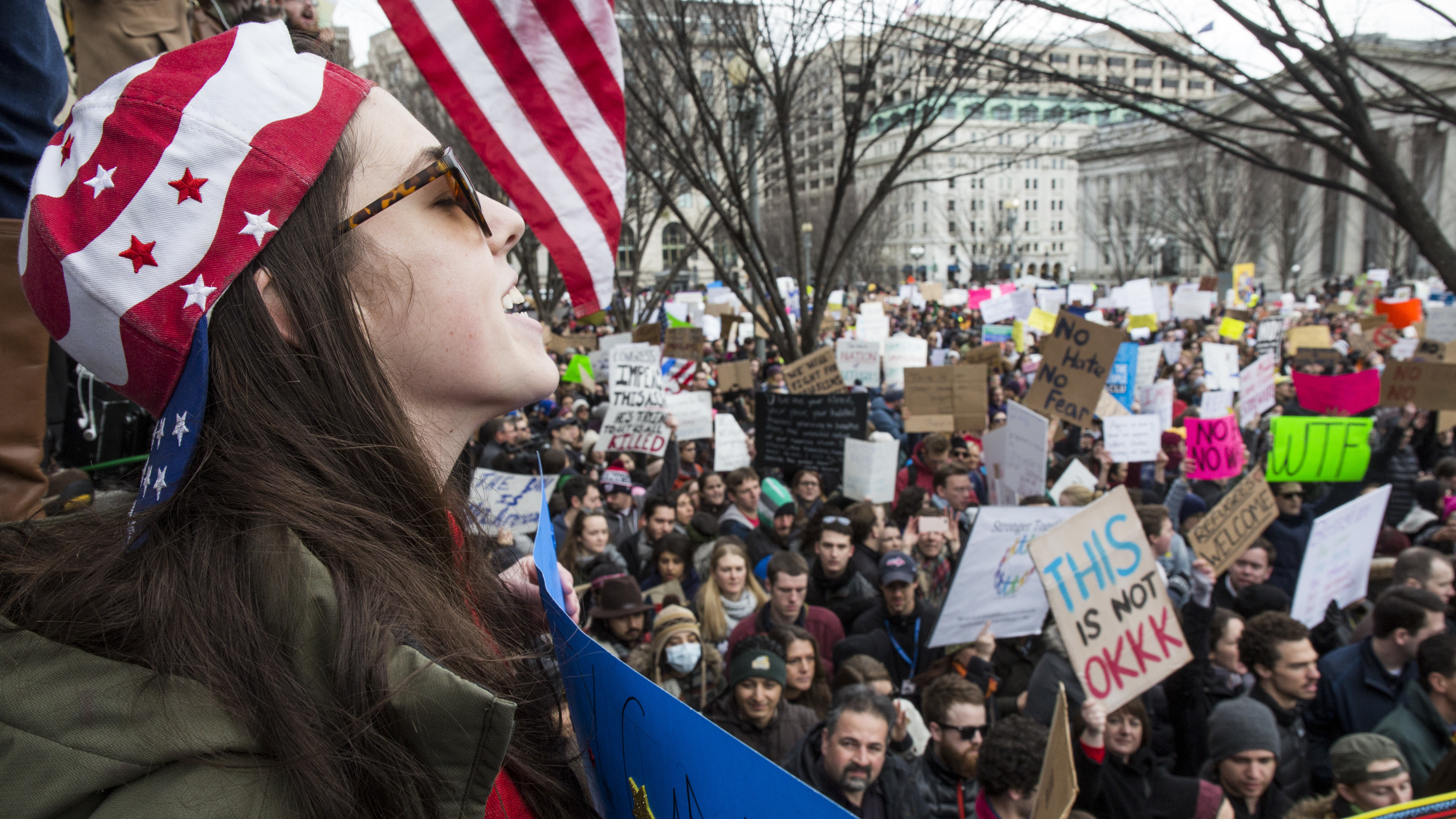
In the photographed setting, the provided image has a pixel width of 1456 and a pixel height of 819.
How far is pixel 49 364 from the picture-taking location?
11.0 feet

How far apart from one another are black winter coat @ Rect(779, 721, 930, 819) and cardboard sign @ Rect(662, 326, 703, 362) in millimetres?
11081

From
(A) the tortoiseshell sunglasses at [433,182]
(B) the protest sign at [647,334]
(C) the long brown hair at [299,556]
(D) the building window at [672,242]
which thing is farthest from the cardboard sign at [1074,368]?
(D) the building window at [672,242]

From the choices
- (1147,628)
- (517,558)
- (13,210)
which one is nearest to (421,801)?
(517,558)

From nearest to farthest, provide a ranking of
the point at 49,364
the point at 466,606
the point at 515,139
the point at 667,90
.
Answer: the point at 466,606
the point at 515,139
the point at 49,364
the point at 667,90

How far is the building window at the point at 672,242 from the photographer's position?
5341 centimetres

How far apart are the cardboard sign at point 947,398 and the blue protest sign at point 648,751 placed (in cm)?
893

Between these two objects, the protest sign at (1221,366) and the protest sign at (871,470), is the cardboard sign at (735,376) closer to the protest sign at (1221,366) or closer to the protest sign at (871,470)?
the protest sign at (871,470)

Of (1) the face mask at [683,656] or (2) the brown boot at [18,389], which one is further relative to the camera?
(1) the face mask at [683,656]

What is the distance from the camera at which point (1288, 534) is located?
7.29 m

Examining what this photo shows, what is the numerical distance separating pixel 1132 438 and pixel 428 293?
9.36 metres

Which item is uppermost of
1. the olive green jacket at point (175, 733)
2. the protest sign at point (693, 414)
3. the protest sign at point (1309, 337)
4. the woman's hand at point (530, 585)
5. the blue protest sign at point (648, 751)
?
the olive green jacket at point (175, 733)

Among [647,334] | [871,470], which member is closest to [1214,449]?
[871,470]

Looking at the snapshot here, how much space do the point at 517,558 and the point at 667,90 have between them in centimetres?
1138

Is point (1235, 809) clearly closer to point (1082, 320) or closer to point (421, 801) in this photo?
point (421, 801)
